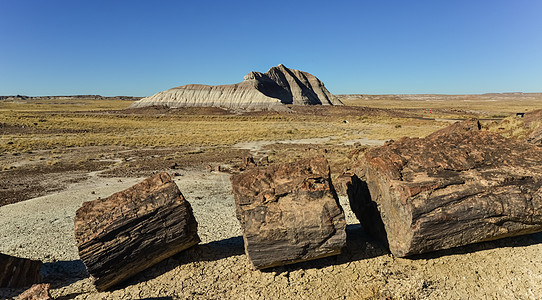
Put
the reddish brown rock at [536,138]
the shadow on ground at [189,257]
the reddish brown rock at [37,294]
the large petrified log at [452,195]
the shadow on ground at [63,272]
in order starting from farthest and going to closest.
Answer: the reddish brown rock at [536,138] < the shadow on ground at [63,272] < the shadow on ground at [189,257] < the large petrified log at [452,195] < the reddish brown rock at [37,294]

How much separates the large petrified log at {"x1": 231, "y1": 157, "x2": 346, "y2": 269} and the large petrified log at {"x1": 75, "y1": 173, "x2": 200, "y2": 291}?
4.02 feet

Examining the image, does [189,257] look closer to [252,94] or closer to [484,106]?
[252,94]

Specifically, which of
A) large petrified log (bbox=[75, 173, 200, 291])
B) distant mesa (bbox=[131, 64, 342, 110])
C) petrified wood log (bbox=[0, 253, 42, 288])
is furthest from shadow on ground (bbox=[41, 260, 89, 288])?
distant mesa (bbox=[131, 64, 342, 110])

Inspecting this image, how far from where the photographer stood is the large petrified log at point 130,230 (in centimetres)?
511

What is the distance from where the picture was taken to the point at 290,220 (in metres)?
5.10

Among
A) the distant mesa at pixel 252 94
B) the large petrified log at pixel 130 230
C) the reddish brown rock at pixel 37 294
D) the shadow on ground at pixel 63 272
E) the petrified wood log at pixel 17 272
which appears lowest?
the shadow on ground at pixel 63 272

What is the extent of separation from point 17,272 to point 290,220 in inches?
202

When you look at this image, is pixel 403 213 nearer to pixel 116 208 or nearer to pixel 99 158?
pixel 116 208

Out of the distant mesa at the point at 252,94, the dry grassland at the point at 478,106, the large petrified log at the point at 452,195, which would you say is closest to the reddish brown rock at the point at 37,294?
the large petrified log at the point at 452,195

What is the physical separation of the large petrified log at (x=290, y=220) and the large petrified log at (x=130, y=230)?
122 cm

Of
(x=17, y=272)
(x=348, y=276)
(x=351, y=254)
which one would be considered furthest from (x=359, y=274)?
(x=17, y=272)

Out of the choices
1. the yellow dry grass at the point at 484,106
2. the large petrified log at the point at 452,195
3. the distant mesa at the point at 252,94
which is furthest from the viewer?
the distant mesa at the point at 252,94

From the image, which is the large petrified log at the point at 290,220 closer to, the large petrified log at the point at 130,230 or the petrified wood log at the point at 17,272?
the large petrified log at the point at 130,230

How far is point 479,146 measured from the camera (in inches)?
247
